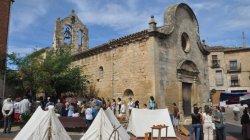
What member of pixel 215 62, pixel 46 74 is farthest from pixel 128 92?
pixel 215 62

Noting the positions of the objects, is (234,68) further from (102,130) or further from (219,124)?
(102,130)

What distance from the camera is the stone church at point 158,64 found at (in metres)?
17.9

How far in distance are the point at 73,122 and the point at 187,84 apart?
9588mm

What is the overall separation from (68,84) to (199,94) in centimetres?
931

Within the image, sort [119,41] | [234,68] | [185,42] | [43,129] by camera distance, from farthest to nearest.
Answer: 1. [234,68]
2. [185,42]
3. [119,41]
4. [43,129]

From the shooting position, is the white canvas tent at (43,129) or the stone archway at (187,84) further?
the stone archway at (187,84)

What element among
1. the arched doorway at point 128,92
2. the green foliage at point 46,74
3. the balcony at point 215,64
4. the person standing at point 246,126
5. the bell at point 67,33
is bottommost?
the person standing at point 246,126

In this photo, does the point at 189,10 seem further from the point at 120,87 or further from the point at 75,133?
the point at 75,133

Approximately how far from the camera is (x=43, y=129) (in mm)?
8461

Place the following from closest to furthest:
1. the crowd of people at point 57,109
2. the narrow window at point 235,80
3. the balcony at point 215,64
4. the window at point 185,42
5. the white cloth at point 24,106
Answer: the crowd of people at point 57,109 < the white cloth at point 24,106 < the window at point 185,42 < the narrow window at point 235,80 < the balcony at point 215,64

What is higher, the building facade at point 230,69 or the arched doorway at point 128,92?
the building facade at point 230,69

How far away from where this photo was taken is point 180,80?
19.5 meters

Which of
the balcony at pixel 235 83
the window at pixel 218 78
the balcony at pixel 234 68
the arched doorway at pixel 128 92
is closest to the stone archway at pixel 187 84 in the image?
the arched doorway at pixel 128 92

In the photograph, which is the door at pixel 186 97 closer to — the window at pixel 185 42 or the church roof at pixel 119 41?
the window at pixel 185 42
